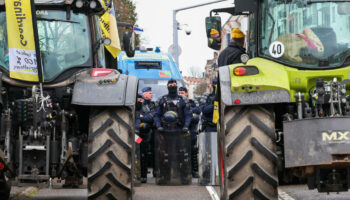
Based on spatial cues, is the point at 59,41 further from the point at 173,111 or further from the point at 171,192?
the point at 173,111

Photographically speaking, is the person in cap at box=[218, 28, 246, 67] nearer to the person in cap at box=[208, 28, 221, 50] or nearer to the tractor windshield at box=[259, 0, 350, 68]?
the person in cap at box=[208, 28, 221, 50]

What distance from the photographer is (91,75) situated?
915 cm

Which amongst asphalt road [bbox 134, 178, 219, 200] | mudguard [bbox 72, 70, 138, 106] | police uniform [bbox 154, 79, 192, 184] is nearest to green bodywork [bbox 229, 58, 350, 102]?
mudguard [bbox 72, 70, 138, 106]

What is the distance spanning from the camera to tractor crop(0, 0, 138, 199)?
8.48m

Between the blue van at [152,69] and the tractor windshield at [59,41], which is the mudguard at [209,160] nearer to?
the tractor windshield at [59,41]

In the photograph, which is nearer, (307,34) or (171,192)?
(307,34)

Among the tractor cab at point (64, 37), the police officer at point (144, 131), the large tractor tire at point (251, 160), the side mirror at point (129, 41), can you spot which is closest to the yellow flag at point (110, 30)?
the side mirror at point (129, 41)

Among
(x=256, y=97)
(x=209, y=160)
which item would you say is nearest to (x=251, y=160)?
(x=256, y=97)

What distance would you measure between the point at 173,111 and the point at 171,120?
0.27 m

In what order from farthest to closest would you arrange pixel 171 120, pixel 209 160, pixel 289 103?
pixel 171 120 < pixel 209 160 < pixel 289 103

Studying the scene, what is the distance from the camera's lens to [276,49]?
9.19 metres

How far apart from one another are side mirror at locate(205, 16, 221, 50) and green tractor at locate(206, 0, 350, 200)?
0.66m

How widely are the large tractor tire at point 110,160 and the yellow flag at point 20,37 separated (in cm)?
124

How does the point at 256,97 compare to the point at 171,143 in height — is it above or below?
above
